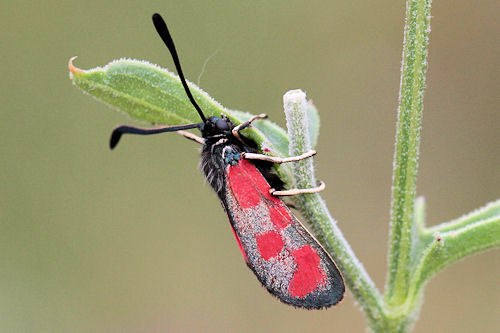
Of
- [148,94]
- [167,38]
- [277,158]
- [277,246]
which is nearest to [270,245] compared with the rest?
[277,246]

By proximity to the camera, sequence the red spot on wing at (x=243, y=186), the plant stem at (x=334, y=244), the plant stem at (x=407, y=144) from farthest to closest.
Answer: the red spot on wing at (x=243, y=186)
the plant stem at (x=334, y=244)
the plant stem at (x=407, y=144)

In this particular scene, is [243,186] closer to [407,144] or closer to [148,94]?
[148,94]

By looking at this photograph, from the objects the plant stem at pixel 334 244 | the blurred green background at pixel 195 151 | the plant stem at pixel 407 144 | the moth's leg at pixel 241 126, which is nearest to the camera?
the plant stem at pixel 407 144

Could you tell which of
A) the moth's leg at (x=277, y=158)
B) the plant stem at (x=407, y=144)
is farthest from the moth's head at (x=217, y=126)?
the plant stem at (x=407, y=144)

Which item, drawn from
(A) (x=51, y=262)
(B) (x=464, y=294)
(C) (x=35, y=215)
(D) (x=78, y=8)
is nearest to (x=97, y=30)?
(D) (x=78, y=8)

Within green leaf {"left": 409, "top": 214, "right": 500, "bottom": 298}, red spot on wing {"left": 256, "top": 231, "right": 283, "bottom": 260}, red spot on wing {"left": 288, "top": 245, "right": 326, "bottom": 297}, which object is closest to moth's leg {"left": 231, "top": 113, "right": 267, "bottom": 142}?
red spot on wing {"left": 256, "top": 231, "right": 283, "bottom": 260}

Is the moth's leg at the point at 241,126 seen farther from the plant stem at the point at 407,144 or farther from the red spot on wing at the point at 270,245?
the plant stem at the point at 407,144

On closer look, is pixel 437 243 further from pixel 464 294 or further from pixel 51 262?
pixel 51 262

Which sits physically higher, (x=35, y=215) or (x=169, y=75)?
(x=169, y=75)
